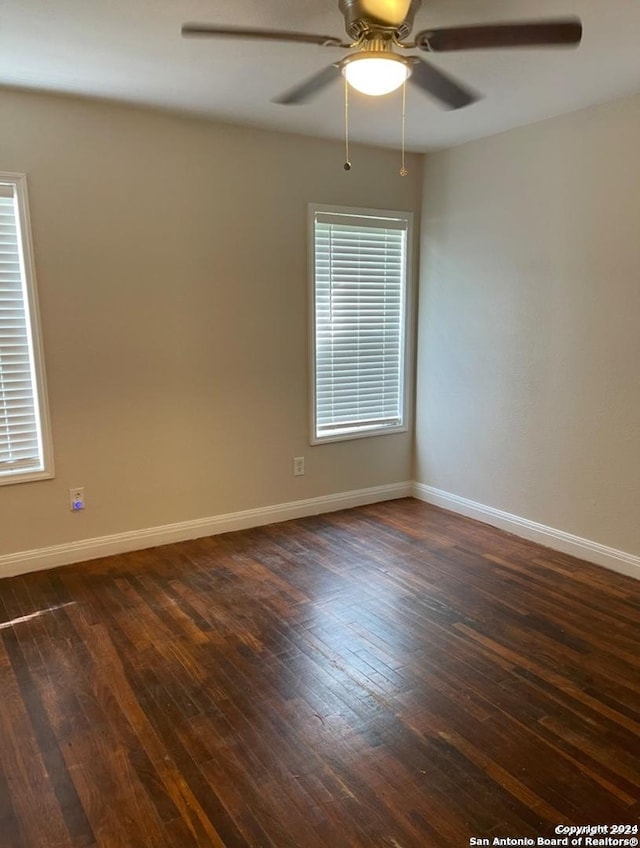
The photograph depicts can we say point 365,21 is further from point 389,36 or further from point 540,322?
point 540,322

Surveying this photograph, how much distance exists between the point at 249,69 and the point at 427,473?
3.05 metres

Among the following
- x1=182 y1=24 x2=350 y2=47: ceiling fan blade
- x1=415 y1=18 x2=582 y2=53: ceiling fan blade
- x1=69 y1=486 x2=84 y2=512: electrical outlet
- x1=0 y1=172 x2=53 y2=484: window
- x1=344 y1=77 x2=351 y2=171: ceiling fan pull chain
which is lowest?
x1=69 y1=486 x2=84 y2=512: electrical outlet

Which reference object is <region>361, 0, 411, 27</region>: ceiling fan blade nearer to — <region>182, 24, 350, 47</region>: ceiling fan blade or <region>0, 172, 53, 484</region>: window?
<region>182, 24, 350, 47</region>: ceiling fan blade

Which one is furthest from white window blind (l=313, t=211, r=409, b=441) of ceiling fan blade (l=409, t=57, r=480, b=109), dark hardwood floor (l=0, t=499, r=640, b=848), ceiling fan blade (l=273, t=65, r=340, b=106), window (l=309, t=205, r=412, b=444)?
ceiling fan blade (l=409, t=57, r=480, b=109)

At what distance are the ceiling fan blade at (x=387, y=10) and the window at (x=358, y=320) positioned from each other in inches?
84.6

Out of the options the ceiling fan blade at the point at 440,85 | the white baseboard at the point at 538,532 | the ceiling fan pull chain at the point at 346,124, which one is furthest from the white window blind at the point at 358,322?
the ceiling fan blade at the point at 440,85

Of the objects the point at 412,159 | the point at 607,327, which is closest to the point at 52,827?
the point at 607,327

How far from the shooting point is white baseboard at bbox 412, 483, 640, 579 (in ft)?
11.1

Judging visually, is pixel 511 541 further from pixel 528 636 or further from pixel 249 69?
pixel 249 69

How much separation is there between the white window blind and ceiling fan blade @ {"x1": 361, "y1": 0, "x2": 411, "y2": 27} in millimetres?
2169

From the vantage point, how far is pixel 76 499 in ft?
11.5

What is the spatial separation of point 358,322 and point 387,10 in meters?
2.56

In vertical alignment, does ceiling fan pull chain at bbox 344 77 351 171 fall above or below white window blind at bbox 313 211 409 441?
above

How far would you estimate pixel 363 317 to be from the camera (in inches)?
173
